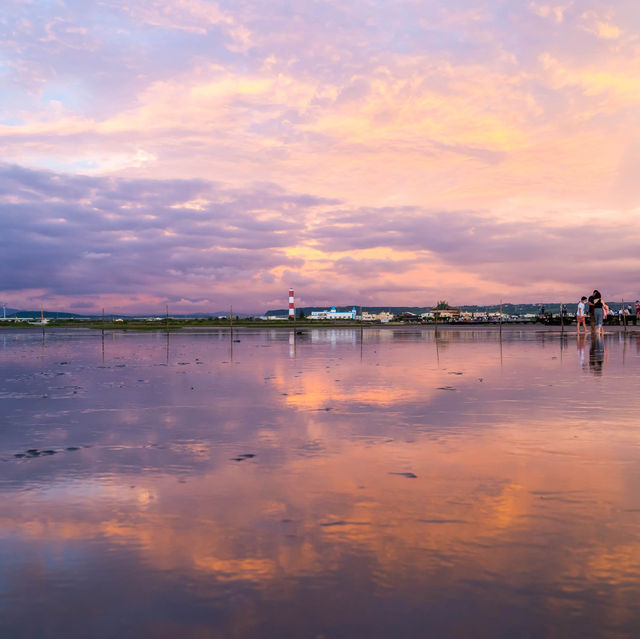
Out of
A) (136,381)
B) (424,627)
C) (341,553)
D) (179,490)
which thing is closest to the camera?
(424,627)

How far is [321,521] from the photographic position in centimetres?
484

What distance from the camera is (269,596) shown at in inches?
141

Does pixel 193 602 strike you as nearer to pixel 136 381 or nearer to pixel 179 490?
pixel 179 490

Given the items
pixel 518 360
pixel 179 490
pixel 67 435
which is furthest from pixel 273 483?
pixel 518 360

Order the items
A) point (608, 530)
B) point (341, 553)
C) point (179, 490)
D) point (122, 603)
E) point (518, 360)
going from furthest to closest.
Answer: point (518, 360)
point (179, 490)
point (608, 530)
point (341, 553)
point (122, 603)

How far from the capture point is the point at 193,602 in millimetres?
3543

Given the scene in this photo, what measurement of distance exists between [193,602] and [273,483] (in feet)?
8.13

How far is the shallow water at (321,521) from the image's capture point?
341cm

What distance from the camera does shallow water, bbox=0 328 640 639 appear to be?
Result: 3.41 m

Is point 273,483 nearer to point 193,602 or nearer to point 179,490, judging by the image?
point 179,490

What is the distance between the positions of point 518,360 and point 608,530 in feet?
58.0

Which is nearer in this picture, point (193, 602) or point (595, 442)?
point (193, 602)

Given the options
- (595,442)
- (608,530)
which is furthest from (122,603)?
(595,442)

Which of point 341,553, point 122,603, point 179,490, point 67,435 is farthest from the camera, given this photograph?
point 67,435
